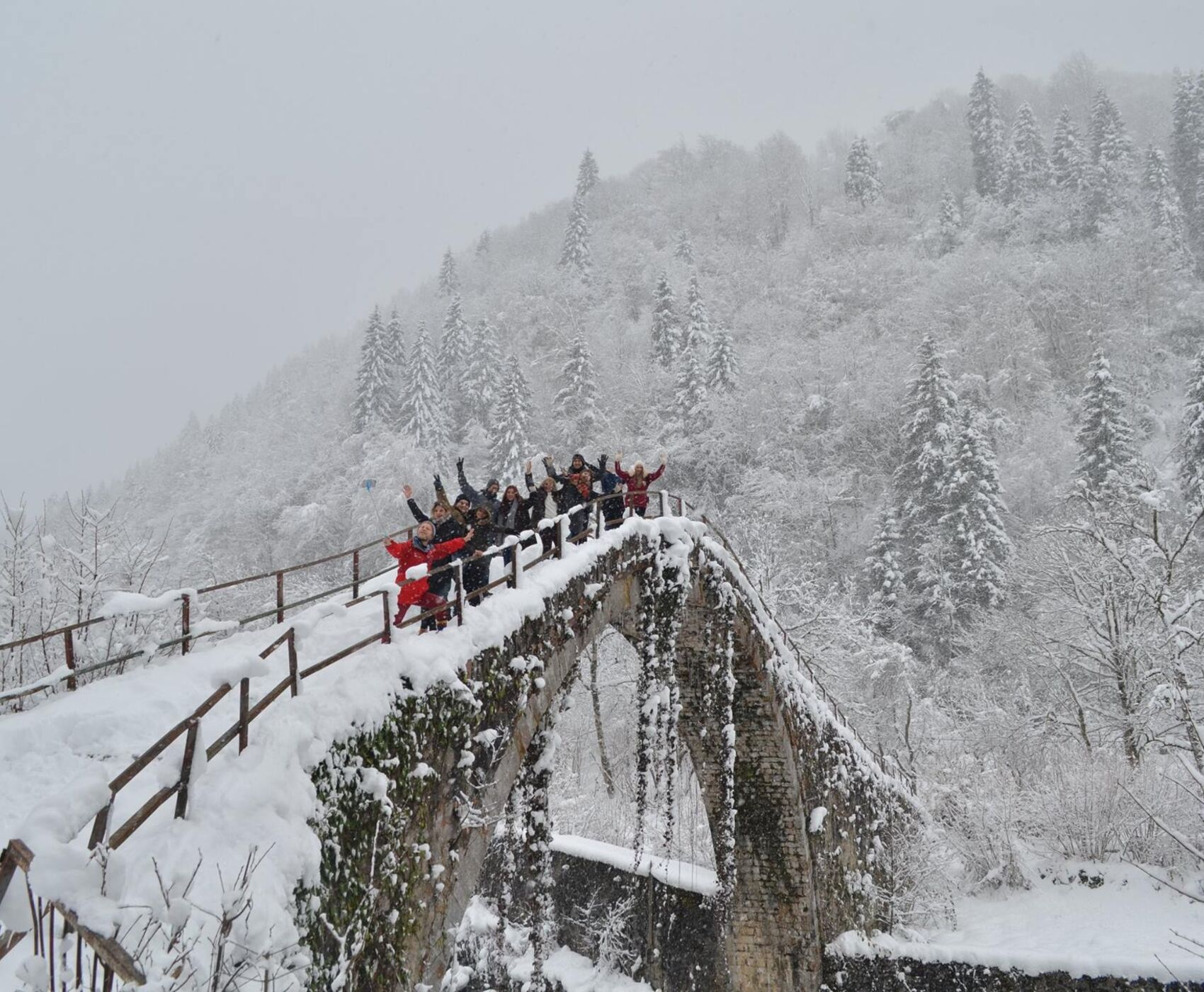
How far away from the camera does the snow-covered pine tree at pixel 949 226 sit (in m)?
54.3

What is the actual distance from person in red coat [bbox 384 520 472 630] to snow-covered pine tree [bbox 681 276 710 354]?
3729 cm

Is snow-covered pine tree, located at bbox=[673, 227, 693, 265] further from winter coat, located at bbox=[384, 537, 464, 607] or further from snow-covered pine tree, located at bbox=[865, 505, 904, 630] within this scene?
winter coat, located at bbox=[384, 537, 464, 607]

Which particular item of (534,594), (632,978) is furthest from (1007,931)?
(534,594)

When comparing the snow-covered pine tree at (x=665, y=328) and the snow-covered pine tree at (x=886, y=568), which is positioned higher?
the snow-covered pine tree at (x=665, y=328)

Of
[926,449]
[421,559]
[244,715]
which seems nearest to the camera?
[244,715]

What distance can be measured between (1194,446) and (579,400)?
26472mm

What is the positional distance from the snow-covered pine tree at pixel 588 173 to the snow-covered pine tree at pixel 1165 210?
47.3 m

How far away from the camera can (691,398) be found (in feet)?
131

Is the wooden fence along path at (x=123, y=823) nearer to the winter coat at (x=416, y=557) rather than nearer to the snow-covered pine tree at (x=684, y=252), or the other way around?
the winter coat at (x=416, y=557)

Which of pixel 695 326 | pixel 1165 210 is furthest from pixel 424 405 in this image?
pixel 1165 210

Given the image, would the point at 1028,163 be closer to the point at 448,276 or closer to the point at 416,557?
the point at 448,276

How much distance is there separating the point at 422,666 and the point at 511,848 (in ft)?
34.4

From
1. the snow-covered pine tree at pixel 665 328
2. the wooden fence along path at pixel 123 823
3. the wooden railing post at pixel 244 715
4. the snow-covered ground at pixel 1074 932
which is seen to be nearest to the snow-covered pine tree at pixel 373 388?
the snow-covered pine tree at pixel 665 328

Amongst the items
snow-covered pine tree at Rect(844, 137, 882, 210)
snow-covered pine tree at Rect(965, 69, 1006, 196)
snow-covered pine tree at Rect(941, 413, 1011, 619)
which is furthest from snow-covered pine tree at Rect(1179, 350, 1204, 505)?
snow-covered pine tree at Rect(844, 137, 882, 210)
